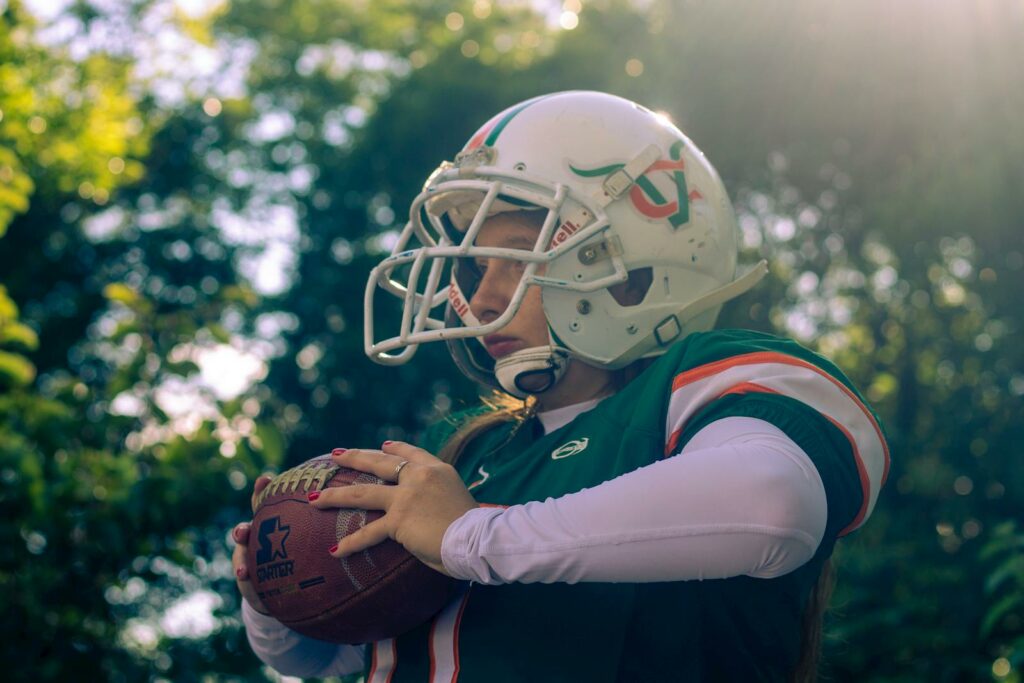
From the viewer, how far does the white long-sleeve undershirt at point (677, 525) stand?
5.83ft

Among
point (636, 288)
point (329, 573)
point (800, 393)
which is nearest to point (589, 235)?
point (636, 288)

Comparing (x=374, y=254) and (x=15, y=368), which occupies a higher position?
(x=15, y=368)

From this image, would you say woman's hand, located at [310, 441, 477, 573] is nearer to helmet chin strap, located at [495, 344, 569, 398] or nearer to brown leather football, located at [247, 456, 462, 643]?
brown leather football, located at [247, 456, 462, 643]

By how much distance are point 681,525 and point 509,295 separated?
39.3 inches

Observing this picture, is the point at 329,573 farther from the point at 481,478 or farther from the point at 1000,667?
the point at 1000,667

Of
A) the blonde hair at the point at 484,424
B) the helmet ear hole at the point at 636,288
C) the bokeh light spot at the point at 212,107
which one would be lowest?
the bokeh light spot at the point at 212,107

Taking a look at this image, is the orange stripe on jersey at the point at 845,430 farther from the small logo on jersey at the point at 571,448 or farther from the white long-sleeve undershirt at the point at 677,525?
the small logo on jersey at the point at 571,448

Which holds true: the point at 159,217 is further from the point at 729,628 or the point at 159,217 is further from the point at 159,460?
the point at 729,628

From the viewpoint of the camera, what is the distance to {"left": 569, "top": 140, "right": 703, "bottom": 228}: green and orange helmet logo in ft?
8.63

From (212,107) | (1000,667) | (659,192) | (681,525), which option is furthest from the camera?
(212,107)

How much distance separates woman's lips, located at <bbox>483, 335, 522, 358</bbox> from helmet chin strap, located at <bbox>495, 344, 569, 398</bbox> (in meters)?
0.03

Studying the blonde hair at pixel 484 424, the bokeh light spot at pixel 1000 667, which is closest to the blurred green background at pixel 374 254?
the bokeh light spot at pixel 1000 667

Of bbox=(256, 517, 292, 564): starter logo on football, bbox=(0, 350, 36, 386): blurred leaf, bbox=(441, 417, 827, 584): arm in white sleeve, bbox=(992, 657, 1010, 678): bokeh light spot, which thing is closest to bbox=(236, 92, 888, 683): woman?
bbox=(441, 417, 827, 584): arm in white sleeve

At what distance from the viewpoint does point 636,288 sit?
266 cm
